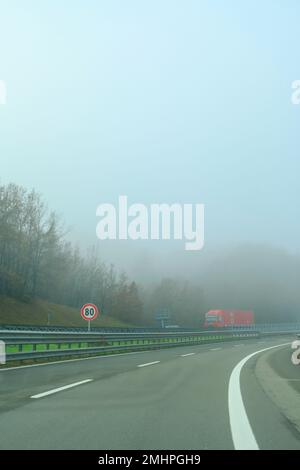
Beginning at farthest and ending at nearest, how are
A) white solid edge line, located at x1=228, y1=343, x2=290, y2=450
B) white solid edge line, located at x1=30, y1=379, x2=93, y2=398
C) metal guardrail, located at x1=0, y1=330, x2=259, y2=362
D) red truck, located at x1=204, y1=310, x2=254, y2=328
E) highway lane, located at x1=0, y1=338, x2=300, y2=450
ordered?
red truck, located at x1=204, y1=310, x2=254, y2=328, metal guardrail, located at x1=0, y1=330, x2=259, y2=362, white solid edge line, located at x1=30, y1=379, x2=93, y2=398, highway lane, located at x1=0, y1=338, x2=300, y2=450, white solid edge line, located at x1=228, y1=343, x2=290, y2=450

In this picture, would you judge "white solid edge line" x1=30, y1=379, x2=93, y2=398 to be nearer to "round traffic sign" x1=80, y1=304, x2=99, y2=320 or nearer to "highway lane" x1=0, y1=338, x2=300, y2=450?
"highway lane" x1=0, y1=338, x2=300, y2=450

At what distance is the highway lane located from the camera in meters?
6.71

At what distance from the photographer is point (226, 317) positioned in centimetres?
6419

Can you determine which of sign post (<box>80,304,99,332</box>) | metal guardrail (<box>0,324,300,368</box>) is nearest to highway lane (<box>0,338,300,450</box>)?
metal guardrail (<box>0,324,300,368</box>)

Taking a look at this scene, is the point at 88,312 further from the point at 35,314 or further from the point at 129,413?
the point at 35,314

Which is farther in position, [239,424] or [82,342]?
[82,342]

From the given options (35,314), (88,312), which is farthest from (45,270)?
(88,312)

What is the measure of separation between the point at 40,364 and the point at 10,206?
51974 mm

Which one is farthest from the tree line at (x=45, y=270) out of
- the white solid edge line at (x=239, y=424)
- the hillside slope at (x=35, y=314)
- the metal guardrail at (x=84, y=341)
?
the white solid edge line at (x=239, y=424)

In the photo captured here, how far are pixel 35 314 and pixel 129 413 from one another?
6460 cm

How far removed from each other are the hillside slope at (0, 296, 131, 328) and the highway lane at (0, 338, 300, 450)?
49.7m

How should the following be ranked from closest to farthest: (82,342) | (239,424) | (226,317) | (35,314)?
1. (239,424)
2. (82,342)
3. (226,317)
4. (35,314)

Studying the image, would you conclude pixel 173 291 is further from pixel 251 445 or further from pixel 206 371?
pixel 251 445

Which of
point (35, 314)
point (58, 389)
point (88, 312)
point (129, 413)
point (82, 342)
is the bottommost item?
point (35, 314)
